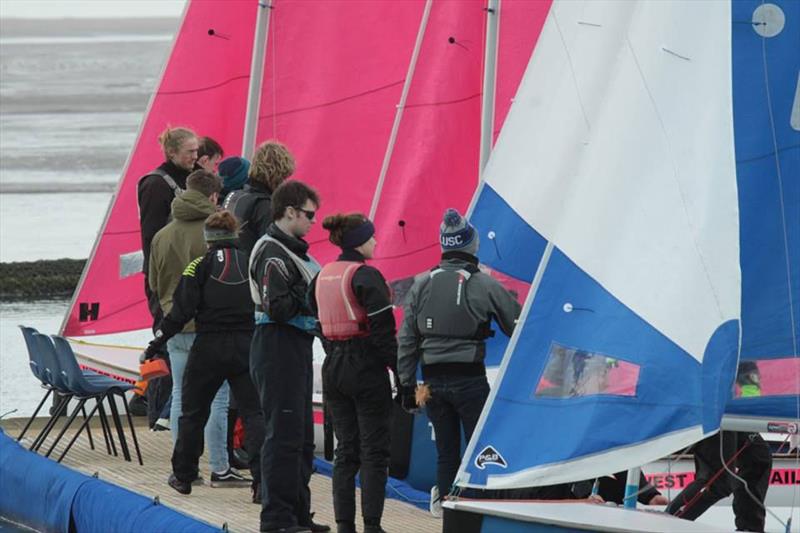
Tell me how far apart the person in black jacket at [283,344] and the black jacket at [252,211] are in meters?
1.36

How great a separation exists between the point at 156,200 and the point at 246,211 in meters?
0.92

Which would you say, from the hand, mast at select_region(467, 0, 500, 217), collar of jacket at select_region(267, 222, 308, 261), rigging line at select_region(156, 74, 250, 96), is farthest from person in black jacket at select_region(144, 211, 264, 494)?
rigging line at select_region(156, 74, 250, 96)

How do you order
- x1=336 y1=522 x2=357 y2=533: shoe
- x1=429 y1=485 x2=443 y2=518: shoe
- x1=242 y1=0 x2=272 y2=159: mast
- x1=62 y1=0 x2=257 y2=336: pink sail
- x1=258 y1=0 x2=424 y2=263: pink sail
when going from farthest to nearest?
x1=242 y1=0 x2=272 y2=159: mast, x1=258 y1=0 x2=424 y2=263: pink sail, x1=62 y1=0 x2=257 y2=336: pink sail, x1=429 y1=485 x2=443 y2=518: shoe, x1=336 y1=522 x2=357 y2=533: shoe

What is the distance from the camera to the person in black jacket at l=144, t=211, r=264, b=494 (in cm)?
940

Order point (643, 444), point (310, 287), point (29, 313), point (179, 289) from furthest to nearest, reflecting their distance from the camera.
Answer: point (29, 313) → point (179, 289) → point (310, 287) → point (643, 444)

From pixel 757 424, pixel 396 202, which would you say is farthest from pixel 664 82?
pixel 396 202

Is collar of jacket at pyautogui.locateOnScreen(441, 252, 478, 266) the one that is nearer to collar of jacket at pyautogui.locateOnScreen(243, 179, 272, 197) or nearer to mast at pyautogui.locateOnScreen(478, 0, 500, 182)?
collar of jacket at pyautogui.locateOnScreen(243, 179, 272, 197)

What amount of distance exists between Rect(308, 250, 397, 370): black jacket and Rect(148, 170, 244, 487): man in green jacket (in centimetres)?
153

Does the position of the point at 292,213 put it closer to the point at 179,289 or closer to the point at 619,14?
the point at 179,289

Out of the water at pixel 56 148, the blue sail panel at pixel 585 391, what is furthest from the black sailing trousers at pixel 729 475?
the water at pixel 56 148

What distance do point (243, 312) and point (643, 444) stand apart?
2.74 m

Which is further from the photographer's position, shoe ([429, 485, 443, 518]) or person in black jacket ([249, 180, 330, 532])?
shoe ([429, 485, 443, 518])

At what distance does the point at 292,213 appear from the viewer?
340 inches

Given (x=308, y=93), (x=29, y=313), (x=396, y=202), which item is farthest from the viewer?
(x=29, y=313)
